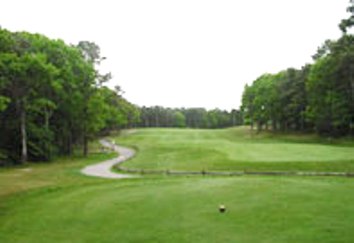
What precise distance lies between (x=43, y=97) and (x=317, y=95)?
112 ft

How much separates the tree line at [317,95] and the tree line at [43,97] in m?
25.4

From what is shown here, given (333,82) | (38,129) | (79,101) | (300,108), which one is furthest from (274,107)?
(38,129)

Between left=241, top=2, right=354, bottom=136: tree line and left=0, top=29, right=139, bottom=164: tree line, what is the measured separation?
2538cm

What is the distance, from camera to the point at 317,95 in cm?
5231

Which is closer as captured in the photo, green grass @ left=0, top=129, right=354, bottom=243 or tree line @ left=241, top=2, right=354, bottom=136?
green grass @ left=0, top=129, right=354, bottom=243

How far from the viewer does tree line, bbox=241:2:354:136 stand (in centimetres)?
4812

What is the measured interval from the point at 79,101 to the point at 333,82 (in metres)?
31.4

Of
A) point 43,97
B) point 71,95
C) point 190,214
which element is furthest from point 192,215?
point 71,95

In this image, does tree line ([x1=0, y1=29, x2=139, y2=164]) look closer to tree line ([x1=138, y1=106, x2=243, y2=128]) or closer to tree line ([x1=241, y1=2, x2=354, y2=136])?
tree line ([x1=241, y1=2, x2=354, y2=136])

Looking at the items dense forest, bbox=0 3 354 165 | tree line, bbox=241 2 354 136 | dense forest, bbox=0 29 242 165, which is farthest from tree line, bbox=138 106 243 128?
dense forest, bbox=0 29 242 165

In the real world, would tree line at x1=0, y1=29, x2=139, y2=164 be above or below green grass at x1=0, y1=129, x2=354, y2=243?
above

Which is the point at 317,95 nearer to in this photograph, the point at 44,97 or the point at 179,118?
the point at 44,97

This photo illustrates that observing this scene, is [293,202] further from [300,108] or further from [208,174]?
[300,108]

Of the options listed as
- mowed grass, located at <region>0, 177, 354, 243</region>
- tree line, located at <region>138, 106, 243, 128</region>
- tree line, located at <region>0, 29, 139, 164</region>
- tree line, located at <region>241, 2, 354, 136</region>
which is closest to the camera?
mowed grass, located at <region>0, 177, 354, 243</region>
